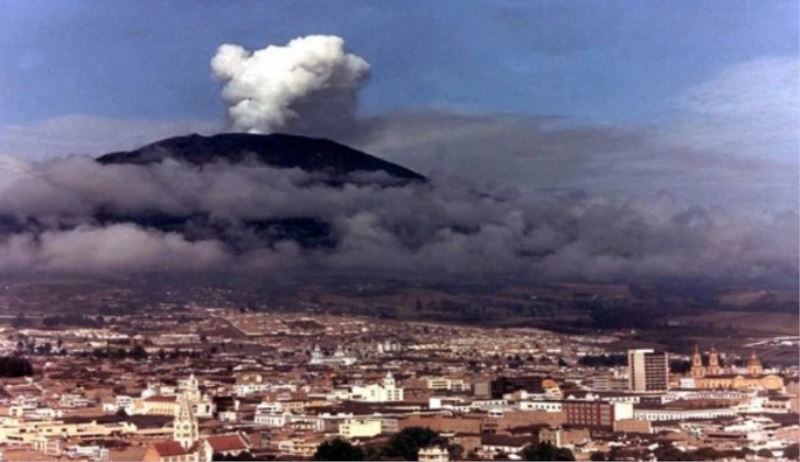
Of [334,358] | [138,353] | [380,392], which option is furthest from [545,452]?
[138,353]

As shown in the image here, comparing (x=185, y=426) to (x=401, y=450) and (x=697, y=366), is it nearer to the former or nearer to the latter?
(x=401, y=450)

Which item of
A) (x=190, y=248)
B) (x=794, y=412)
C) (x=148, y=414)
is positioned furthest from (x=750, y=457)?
(x=190, y=248)

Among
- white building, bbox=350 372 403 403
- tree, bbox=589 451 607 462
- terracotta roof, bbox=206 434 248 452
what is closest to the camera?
tree, bbox=589 451 607 462

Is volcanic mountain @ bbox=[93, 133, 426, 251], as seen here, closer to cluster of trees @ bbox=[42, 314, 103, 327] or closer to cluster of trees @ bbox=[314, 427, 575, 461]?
cluster of trees @ bbox=[42, 314, 103, 327]

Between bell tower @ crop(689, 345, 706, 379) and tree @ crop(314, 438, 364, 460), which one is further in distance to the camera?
bell tower @ crop(689, 345, 706, 379)

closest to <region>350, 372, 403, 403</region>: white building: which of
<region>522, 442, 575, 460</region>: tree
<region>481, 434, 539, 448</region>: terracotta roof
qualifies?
<region>481, 434, 539, 448</region>: terracotta roof
